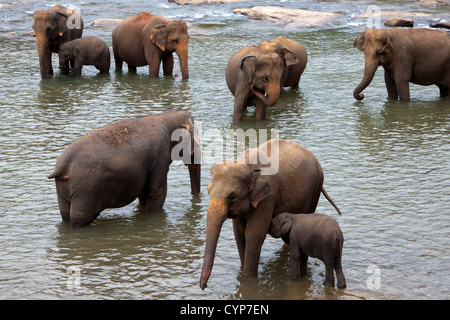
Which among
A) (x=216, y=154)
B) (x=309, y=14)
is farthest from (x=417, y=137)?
(x=309, y=14)

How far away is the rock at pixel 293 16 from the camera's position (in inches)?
973

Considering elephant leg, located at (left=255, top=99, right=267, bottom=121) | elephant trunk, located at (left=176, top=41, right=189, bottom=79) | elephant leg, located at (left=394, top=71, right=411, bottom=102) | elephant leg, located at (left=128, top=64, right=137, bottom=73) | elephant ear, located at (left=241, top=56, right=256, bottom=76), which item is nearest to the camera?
elephant ear, located at (left=241, top=56, right=256, bottom=76)

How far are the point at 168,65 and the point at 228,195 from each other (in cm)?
1107

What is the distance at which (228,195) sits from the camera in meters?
6.29

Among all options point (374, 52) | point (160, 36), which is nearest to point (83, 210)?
point (374, 52)

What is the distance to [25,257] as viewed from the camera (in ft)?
25.0

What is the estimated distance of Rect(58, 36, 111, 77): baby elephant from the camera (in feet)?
55.5

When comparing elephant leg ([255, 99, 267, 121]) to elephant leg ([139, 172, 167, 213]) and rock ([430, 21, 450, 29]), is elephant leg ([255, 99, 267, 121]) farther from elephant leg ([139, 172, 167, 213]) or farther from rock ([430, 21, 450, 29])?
rock ([430, 21, 450, 29])

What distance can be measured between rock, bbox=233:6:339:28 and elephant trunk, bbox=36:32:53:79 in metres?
9.53

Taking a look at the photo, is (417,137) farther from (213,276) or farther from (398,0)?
(398,0)

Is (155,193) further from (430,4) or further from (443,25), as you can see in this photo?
(430,4)

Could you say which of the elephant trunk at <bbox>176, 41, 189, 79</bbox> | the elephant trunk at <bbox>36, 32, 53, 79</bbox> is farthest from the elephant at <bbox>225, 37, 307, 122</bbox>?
the elephant trunk at <bbox>36, 32, 53, 79</bbox>

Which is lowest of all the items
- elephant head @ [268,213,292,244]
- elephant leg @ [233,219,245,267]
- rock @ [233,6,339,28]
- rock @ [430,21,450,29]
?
rock @ [233,6,339,28]

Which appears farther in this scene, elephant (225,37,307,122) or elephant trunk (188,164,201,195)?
elephant (225,37,307,122)
